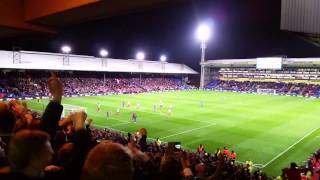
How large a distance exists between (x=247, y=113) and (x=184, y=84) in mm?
49537

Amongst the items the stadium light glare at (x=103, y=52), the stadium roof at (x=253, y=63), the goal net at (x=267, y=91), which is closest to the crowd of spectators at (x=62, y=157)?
the stadium light glare at (x=103, y=52)

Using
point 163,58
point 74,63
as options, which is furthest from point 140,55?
point 74,63

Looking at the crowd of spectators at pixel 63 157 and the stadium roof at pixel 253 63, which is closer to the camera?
the crowd of spectators at pixel 63 157

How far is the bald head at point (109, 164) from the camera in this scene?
179 centimetres

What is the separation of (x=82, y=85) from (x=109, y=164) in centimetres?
5909

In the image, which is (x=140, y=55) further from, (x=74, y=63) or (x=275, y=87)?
(x=275, y=87)

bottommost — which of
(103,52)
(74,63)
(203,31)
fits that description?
(74,63)

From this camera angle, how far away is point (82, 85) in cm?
5903

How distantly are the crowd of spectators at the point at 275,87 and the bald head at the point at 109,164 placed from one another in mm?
72246

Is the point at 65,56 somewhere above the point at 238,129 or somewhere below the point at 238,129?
above

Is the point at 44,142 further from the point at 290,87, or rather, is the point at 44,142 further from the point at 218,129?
the point at 290,87

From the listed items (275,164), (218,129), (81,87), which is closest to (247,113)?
(218,129)

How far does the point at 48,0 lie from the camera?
258 inches

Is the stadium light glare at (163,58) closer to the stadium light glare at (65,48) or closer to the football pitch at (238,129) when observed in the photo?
the stadium light glare at (65,48)
